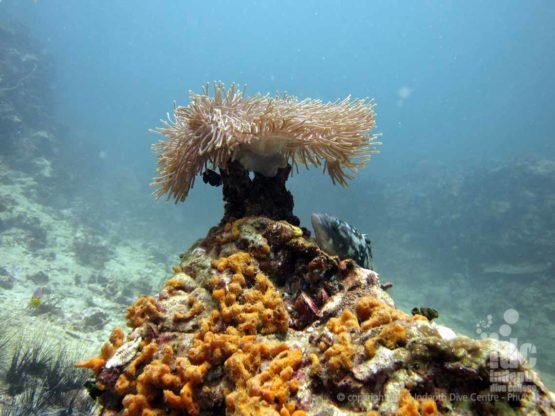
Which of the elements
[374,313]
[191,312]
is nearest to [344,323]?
[374,313]

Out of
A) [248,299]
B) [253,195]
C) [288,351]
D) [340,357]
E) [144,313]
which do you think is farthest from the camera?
[253,195]

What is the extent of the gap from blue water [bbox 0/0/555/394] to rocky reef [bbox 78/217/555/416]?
2892 inches

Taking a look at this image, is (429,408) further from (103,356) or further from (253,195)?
(253,195)

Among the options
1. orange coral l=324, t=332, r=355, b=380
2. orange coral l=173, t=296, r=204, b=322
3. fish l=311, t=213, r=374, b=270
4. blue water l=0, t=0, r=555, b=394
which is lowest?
orange coral l=324, t=332, r=355, b=380

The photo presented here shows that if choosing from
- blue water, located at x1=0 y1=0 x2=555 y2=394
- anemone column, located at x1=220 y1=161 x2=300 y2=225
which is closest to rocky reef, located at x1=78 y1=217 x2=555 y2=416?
anemone column, located at x1=220 y1=161 x2=300 y2=225

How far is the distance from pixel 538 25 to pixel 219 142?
111m

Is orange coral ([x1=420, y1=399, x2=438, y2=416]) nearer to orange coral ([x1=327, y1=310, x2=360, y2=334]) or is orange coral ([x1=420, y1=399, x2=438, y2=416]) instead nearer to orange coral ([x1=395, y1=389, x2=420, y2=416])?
orange coral ([x1=395, y1=389, x2=420, y2=416])

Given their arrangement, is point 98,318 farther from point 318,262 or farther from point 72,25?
point 72,25

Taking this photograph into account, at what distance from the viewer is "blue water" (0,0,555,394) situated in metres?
86.8

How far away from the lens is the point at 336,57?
10819cm

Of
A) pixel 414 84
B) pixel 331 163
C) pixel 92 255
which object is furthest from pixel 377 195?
pixel 414 84

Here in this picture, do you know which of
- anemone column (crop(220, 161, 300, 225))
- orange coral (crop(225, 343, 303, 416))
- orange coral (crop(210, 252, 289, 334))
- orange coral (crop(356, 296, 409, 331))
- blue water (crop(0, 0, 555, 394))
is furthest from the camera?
blue water (crop(0, 0, 555, 394))

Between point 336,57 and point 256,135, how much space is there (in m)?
119

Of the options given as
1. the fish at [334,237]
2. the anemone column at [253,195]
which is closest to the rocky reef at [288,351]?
the fish at [334,237]
